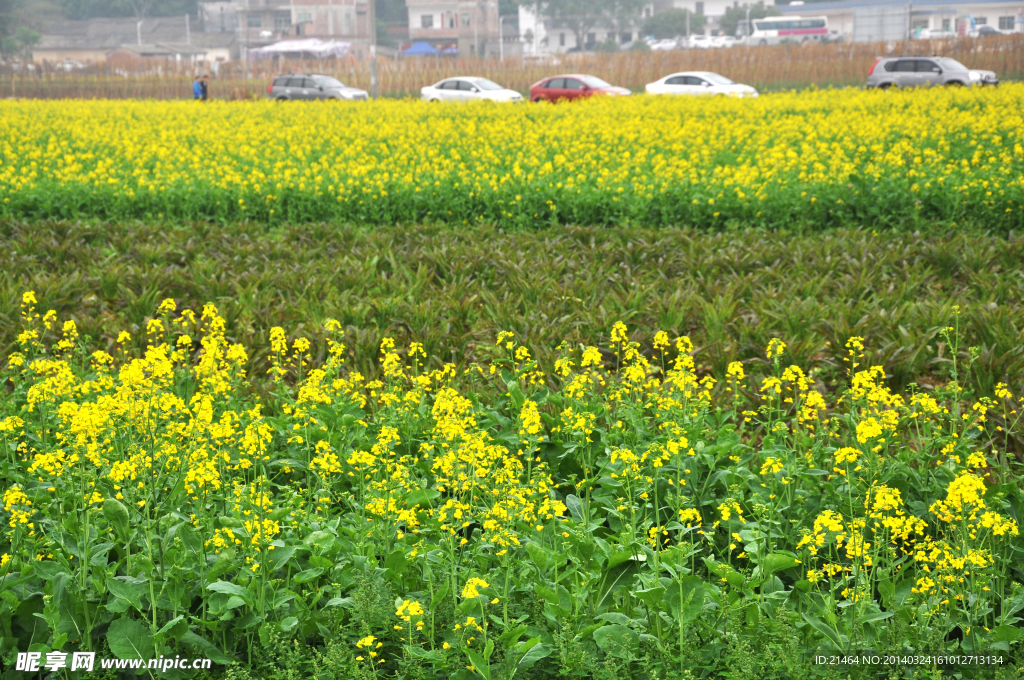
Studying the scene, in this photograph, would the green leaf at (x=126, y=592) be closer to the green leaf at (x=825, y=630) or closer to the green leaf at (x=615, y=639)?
the green leaf at (x=615, y=639)

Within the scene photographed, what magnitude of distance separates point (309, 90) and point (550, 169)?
23.8 meters

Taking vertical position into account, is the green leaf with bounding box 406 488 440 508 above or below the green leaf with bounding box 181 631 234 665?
above

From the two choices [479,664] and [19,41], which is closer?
[479,664]

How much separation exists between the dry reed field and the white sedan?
8.64 m

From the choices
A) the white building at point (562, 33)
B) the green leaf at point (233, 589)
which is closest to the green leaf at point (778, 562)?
the green leaf at point (233, 589)

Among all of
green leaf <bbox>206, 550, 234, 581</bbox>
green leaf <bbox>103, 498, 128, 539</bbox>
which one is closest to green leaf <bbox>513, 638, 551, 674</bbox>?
green leaf <bbox>206, 550, 234, 581</bbox>

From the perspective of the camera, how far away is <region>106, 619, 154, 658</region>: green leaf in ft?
8.98

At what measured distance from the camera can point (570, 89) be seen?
30359 millimetres

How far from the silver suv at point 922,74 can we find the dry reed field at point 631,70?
8.31 meters

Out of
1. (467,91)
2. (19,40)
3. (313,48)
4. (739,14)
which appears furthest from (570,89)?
(739,14)

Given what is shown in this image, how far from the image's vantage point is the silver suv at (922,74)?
28.4 metres

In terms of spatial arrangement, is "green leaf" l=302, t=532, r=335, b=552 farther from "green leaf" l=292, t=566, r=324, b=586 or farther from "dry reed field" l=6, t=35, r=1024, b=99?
"dry reed field" l=6, t=35, r=1024, b=99

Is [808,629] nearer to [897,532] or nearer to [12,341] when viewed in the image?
[897,532]

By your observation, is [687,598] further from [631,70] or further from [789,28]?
[789,28]
